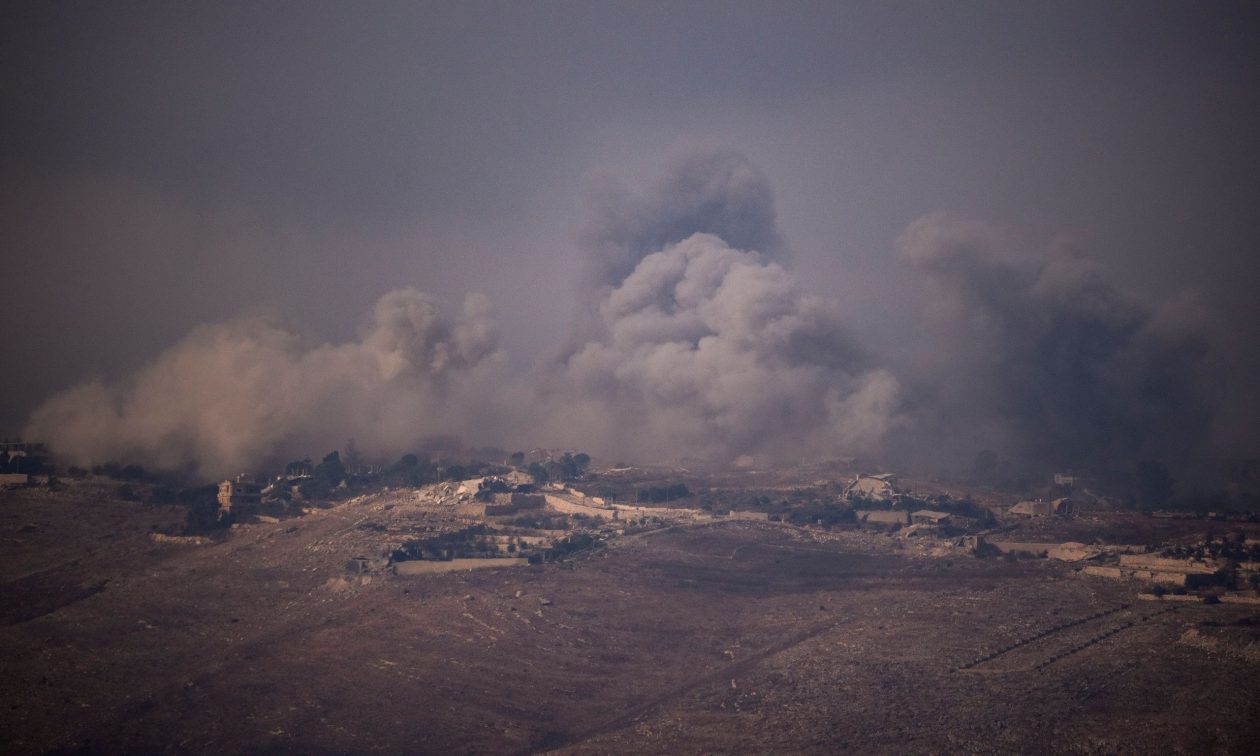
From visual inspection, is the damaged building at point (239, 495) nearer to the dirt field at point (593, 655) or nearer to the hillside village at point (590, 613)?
the hillside village at point (590, 613)

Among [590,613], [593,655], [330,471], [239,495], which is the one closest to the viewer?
[593,655]

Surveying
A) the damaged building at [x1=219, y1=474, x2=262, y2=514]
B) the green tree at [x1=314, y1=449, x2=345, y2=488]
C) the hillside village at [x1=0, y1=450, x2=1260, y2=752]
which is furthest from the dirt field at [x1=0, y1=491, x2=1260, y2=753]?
the green tree at [x1=314, y1=449, x2=345, y2=488]

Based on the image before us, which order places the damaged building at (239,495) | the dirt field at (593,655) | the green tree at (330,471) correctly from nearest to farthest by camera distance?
the dirt field at (593,655) < the damaged building at (239,495) < the green tree at (330,471)

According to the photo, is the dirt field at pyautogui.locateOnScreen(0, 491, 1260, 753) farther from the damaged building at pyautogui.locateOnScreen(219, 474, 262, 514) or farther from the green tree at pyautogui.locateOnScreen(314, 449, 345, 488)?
the green tree at pyautogui.locateOnScreen(314, 449, 345, 488)

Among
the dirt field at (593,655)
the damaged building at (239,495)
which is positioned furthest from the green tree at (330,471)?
the dirt field at (593,655)

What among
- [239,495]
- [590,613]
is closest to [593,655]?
[590,613]

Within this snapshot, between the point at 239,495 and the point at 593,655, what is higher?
the point at 239,495

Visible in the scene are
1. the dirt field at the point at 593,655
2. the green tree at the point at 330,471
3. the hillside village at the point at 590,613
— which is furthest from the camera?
the green tree at the point at 330,471

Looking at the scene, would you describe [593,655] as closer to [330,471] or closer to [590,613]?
[590,613]
